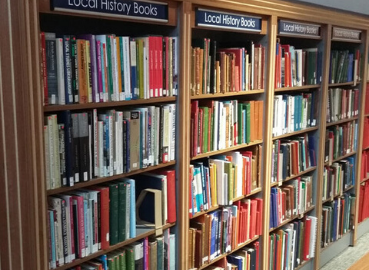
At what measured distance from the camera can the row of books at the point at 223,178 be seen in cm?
261

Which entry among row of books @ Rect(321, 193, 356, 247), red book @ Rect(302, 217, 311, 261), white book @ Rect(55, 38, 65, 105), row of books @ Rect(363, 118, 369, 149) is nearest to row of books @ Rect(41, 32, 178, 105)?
white book @ Rect(55, 38, 65, 105)

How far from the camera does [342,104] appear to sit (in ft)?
13.1

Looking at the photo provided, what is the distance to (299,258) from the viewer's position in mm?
3701

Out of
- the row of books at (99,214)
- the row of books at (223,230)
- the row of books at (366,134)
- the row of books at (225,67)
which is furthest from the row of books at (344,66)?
the row of books at (99,214)

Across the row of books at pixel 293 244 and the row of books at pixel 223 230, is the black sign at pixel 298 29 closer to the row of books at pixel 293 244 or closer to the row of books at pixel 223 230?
the row of books at pixel 223 230

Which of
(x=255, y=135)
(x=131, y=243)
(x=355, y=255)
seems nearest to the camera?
(x=131, y=243)

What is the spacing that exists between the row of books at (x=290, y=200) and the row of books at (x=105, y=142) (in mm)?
1238

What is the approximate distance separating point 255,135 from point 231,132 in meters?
0.28

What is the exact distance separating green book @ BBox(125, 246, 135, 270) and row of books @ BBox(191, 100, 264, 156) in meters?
0.64

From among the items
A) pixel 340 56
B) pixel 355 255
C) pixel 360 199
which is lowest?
pixel 355 255

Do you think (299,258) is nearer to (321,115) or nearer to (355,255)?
(355,255)

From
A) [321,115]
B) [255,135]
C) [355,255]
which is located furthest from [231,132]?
[355,255]

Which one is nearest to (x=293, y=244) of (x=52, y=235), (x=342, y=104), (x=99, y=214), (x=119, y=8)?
(x=342, y=104)

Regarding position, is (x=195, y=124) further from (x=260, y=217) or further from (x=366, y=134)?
(x=366, y=134)
